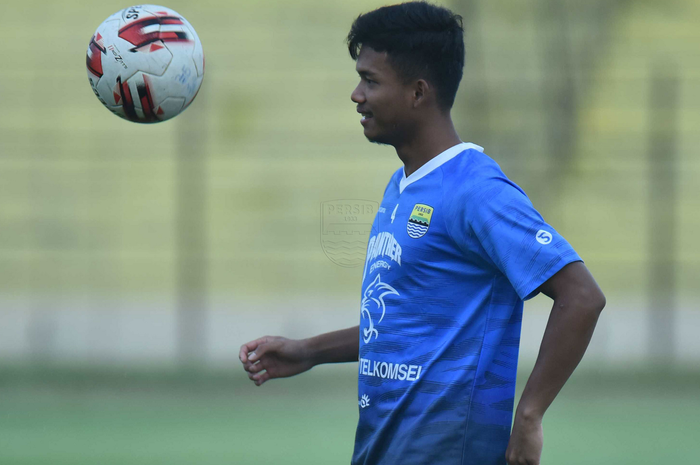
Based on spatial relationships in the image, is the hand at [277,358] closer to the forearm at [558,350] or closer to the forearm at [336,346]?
the forearm at [336,346]

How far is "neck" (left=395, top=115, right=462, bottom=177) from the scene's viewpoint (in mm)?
2354

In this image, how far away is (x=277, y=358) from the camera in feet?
8.92

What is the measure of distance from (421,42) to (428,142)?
280mm

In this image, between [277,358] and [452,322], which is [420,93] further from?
[277,358]

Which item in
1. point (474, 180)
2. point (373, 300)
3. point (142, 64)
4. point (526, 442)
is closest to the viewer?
point (526, 442)

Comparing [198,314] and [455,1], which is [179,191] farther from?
[455,1]

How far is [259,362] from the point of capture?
270 centimetres

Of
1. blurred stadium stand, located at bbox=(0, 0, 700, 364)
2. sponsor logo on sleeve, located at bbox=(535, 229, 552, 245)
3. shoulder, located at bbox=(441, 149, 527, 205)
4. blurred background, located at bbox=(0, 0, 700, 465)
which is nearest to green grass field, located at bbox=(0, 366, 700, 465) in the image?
blurred background, located at bbox=(0, 0, 700, 465)

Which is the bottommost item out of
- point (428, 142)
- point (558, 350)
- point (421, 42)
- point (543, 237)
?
point (558, 350)

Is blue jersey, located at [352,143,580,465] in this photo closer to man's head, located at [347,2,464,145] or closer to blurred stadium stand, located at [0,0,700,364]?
man's head, located at [347,2,464,145]

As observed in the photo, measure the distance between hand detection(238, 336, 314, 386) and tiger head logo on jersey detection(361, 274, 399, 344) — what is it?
0.38 meters

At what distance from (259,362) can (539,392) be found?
41.0 inches

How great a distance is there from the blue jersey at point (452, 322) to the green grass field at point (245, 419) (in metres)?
2.75

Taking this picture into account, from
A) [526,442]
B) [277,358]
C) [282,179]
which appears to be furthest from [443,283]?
[282,179]
